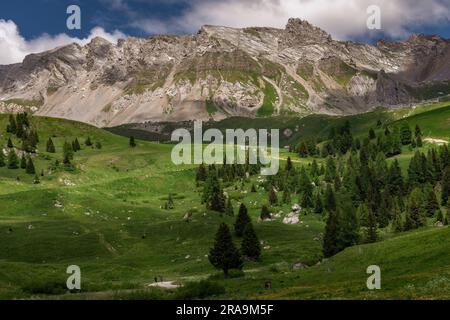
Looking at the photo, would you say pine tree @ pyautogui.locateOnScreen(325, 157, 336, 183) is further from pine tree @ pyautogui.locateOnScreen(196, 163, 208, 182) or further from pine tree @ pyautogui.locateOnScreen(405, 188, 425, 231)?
pine tree @ pyautogui.locateOnScreen(405, 188, 425, 231)

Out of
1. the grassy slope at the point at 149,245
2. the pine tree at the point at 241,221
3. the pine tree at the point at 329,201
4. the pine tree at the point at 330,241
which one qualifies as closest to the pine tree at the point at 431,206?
the pine tree at the point at 329,201

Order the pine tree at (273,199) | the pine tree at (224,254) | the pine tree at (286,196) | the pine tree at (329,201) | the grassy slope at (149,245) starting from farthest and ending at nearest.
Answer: the pine tree at (286,196) < the pine tree at (273,199) < the pine tree at (329,201) < the pine tree at (224,254) < the grassy slope at (149,245)

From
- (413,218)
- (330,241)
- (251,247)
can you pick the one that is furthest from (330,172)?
(330,241)

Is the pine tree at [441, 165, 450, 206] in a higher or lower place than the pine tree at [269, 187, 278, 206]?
higher

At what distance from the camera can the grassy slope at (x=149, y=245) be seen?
5184cm

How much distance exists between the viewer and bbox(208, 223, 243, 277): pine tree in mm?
76938

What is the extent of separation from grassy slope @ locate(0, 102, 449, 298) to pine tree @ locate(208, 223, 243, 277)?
8.26ft

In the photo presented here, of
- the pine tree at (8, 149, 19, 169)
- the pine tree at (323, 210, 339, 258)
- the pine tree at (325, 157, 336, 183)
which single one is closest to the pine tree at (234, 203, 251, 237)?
the pine tree at (323, 210, 339, 258)

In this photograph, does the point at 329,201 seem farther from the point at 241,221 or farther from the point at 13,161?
the point at 13,161

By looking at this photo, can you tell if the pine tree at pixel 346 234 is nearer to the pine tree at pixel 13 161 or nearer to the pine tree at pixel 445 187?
the pine tree at pixel 445 187

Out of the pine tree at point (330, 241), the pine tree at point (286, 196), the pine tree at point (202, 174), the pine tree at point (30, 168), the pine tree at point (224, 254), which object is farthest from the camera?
the pine tree at point (202, 174)

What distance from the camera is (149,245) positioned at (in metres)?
109

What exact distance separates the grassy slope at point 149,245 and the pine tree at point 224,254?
252 centimetres

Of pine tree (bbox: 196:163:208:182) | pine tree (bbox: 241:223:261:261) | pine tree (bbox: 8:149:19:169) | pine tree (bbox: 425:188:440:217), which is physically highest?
pine tree (bbox: 8:149:19:169)
